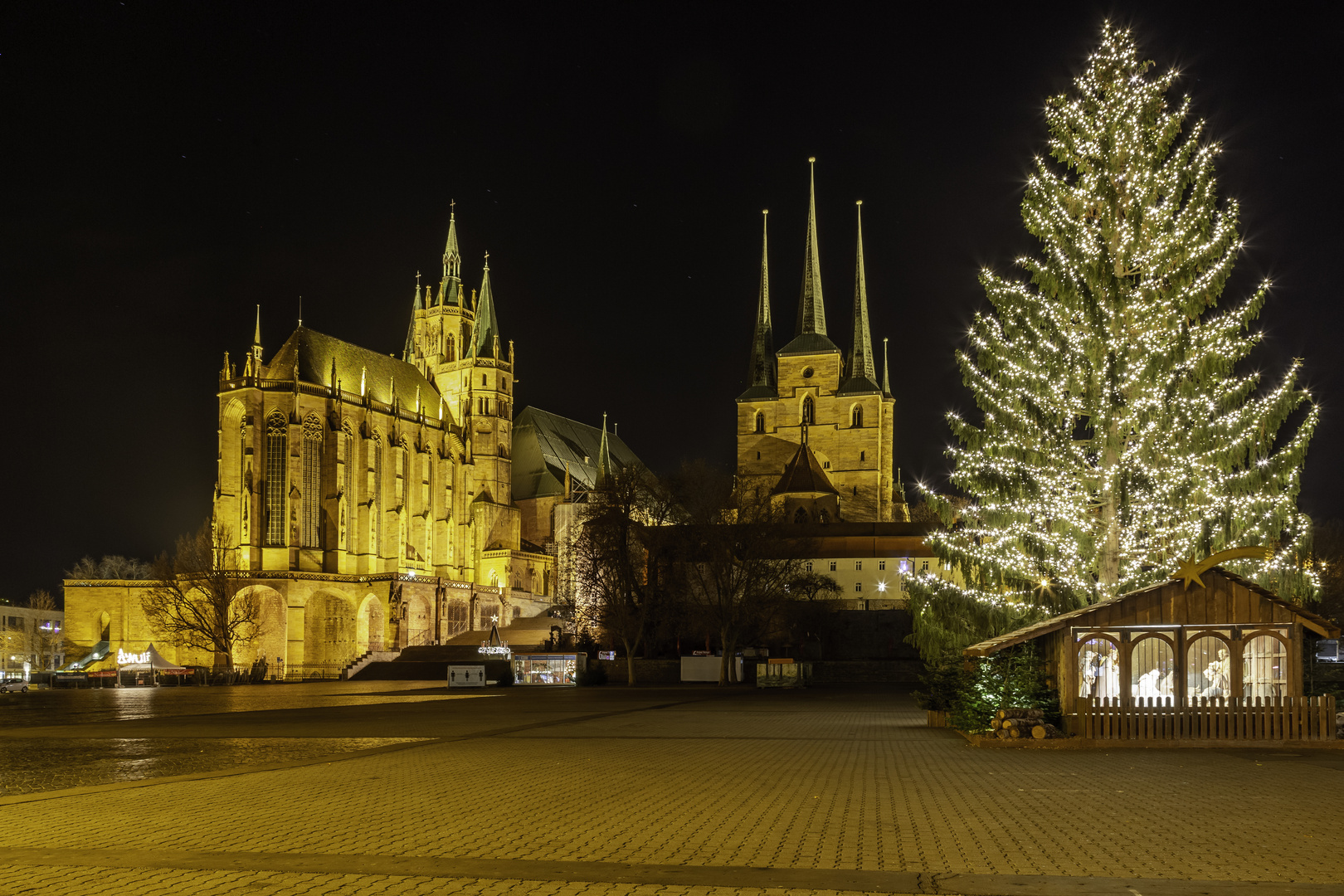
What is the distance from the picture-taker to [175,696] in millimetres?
42219

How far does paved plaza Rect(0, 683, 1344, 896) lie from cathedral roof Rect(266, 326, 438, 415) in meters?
59.9

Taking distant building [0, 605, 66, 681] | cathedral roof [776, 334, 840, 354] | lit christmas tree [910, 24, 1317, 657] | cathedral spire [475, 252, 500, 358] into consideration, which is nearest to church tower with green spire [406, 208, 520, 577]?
cathedral spire [475, 252, 500, 358]

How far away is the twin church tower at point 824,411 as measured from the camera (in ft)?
332

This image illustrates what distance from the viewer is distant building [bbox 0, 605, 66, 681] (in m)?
115

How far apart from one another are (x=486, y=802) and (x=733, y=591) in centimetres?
4354

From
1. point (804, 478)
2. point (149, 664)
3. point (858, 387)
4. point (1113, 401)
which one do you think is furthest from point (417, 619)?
point (1113, 401)

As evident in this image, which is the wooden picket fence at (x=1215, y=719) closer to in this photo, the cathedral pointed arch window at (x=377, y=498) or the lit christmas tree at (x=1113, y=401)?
the lit christmas tree at (x=1113, y=401)

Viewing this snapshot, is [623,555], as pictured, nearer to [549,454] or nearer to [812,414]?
[812,414]

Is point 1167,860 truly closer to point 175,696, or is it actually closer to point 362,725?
point 362,725

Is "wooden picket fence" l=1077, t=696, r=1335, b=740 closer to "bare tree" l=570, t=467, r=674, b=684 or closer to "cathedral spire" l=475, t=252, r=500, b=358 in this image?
"bare tree" l=570, t=467, r=674, b=684

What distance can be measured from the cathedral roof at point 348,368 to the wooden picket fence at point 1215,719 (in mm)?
67516

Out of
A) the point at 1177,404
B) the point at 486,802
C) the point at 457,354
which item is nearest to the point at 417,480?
the point at 457,354

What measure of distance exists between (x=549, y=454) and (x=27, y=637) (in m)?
58.8

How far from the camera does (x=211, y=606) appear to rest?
7250 centimetres
